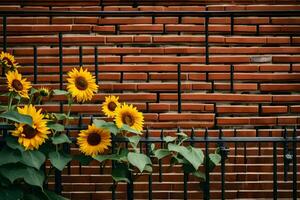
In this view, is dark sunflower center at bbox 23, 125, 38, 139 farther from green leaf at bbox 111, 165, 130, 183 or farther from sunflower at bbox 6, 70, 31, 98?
green leaf at bbox 111, 165, 130, 183

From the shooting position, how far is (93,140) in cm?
298

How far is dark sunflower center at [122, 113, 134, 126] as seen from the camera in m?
3.01

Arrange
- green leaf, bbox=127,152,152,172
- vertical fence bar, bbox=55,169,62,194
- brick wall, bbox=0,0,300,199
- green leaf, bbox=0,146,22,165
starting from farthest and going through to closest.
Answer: brick wall, bbox=0,0,300,199 → vertical fence bar, bbox=55,169,62,194 → green leaf, bbox=127,152,152,172 → green leaf, bbox=0,146,22,165

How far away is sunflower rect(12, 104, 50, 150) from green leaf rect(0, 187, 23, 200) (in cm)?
23

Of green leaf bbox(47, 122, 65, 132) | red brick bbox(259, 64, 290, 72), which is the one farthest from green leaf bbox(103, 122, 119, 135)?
red brick bbox(259, 64, 290, 72)

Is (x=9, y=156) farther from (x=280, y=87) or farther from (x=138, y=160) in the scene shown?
(x=280, y=87)

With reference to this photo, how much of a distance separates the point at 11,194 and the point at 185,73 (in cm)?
208

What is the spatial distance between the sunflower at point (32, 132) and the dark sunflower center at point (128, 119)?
425 mm

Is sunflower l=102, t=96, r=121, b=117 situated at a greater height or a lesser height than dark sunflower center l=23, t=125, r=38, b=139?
greater

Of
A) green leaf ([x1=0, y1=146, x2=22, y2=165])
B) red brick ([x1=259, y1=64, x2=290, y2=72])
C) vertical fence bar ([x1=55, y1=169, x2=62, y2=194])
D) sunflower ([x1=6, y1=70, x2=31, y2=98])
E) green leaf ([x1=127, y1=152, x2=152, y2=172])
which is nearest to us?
green leaf ([x1=0, y1=146, x2=22, y2=165])

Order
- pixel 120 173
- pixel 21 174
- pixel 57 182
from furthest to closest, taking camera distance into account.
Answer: pixel 57 182 < pixel 120 173 < pixel 21 174

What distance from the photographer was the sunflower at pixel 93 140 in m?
2.96

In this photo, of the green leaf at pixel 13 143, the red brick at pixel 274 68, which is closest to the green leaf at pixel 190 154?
the green leaf at pixel 13 143

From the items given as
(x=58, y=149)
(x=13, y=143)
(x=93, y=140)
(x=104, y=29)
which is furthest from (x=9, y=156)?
(x=104, y=29)
